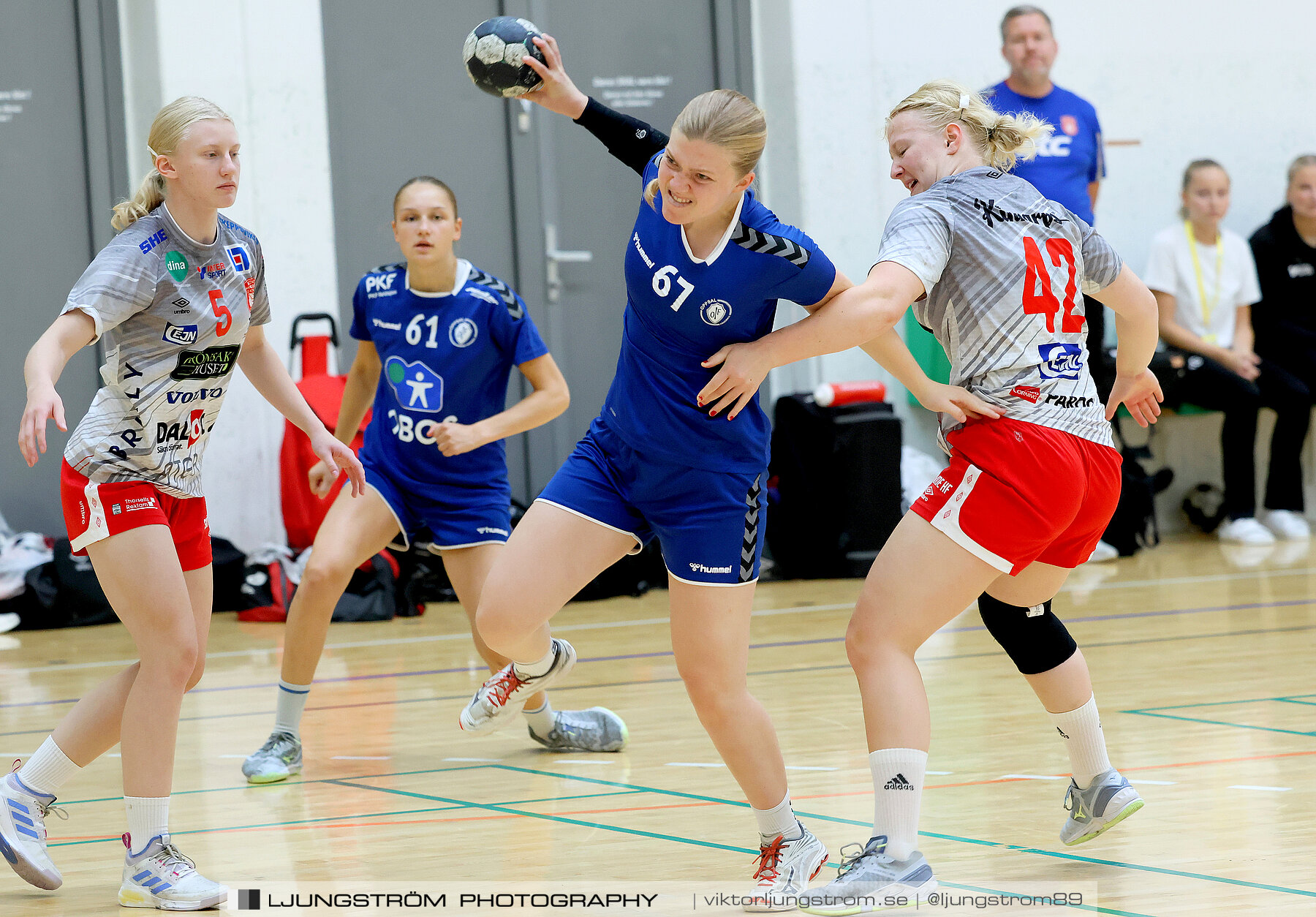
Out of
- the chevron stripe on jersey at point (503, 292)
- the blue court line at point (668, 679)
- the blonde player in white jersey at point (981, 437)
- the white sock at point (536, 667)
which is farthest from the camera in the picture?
the blue court line at point (668, 679)

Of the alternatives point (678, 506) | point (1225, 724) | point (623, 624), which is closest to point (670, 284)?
point (678, 506)

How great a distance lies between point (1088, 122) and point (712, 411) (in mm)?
5502

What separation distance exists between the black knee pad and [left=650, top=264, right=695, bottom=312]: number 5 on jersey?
2.92ft

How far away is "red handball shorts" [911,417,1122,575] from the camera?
113 inches

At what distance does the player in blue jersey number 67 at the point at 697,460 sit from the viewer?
2896 millimetres

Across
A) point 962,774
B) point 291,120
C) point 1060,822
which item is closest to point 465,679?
point 962,774

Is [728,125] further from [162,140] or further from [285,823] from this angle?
[285,823]

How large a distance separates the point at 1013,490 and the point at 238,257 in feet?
5.65

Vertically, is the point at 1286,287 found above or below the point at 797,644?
above

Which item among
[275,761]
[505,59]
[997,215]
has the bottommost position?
[275,761]

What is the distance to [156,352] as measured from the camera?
3.13 meters

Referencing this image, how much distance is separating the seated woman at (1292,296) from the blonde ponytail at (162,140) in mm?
7513

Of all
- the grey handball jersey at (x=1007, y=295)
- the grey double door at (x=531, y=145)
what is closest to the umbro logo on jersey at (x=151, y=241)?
the grey handball jersey at (x=1007, y=295)

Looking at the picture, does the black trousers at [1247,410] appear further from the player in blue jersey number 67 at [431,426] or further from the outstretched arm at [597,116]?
the outstretched arm at [597,116]
